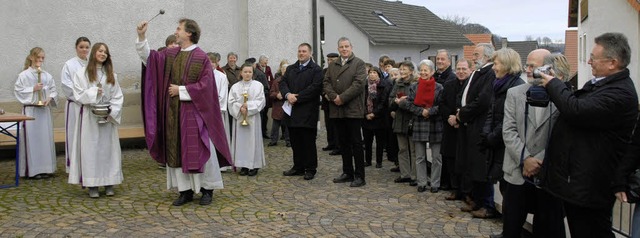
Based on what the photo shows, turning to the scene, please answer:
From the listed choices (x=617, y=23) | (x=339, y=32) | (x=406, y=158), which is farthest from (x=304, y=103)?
(x=339, y=32)

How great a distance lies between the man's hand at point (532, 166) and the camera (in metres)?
4.76

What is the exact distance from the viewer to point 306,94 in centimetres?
895

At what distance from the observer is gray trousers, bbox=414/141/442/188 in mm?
8047

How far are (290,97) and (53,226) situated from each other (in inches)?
144

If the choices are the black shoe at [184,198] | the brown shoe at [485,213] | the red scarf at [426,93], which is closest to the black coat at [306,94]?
the red scarf at [426,93]

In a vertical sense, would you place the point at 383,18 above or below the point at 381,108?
above

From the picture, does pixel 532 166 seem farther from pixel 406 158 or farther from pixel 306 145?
pixel 306 145

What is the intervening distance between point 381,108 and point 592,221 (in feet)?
19.3

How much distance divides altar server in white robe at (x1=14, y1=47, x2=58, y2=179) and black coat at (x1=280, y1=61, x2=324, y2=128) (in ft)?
11.0

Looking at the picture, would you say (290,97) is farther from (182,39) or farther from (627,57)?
(627,57)

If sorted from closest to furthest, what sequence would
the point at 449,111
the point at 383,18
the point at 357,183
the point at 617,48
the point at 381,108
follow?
the point at 617,48 < the point at 449,111 < the point at 357,183 < the point at 381,108 < the point at 383,18

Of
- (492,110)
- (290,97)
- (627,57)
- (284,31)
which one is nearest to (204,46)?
(284,31)

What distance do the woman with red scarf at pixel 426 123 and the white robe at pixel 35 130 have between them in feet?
16.4

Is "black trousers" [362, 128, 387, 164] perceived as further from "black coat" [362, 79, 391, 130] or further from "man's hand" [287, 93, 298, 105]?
"man's hand" [287, 93, 298, 105]
